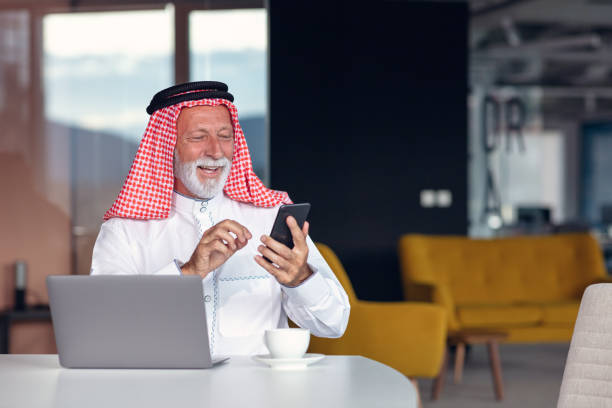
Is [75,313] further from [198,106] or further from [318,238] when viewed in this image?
[318,238]

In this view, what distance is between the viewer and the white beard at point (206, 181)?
9.45ft

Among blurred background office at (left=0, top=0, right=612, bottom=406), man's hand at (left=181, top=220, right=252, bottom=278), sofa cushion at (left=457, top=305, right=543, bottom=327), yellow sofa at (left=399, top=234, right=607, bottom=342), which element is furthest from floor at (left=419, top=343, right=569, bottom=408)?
man's hand at (left=181, top=220, right=252, bottom=278)

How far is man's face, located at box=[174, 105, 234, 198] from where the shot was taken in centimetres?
288

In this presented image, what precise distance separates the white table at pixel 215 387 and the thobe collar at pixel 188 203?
37.8 inches

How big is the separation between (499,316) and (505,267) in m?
0.81

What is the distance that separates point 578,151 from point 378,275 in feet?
40.8

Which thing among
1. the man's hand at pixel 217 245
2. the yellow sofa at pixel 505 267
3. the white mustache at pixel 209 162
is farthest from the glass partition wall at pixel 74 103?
the man's hand at pixel 217 245

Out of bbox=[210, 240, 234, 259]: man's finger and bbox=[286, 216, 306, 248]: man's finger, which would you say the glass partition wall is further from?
bbox=[286, 216, 306, 248]: man's finger

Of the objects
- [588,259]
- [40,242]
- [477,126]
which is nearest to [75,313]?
[40,242]

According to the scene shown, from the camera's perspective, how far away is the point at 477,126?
43.3 feet

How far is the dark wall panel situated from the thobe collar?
4982 mm

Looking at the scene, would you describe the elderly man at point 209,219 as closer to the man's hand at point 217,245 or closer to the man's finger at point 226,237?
the man's hand at point 217,245

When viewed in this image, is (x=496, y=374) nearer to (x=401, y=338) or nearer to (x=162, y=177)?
(x=401, y=338)

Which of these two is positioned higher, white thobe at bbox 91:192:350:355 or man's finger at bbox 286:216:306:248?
man's finger at bbox 286:216:306:248
